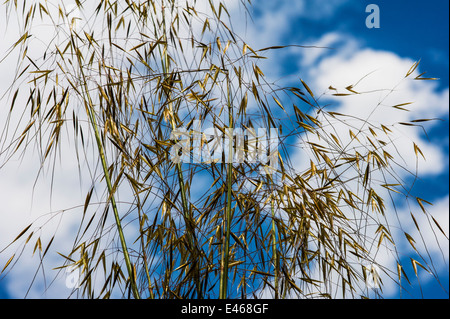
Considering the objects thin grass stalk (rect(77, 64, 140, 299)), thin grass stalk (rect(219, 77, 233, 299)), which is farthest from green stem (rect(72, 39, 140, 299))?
thin grass stalk (rect(219, 77, 233, 299))

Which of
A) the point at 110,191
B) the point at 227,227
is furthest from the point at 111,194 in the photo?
the point at 227,227

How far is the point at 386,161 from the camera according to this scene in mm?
2205

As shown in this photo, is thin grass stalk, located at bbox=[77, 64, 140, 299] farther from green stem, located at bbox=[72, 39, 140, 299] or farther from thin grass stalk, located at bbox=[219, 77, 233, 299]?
thin grass stalk, located at bbox=[219, 77, 233, 299]

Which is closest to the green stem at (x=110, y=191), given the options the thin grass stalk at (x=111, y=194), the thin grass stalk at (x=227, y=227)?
the thin grass stalk at (x=111, y=194)

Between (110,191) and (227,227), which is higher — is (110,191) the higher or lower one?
the higher one

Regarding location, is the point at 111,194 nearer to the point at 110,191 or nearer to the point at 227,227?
the point at 110,191

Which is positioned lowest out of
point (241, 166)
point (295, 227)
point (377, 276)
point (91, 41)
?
point (377, 276)

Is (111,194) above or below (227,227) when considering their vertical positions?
above

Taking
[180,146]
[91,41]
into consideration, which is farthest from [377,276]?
[91,41]

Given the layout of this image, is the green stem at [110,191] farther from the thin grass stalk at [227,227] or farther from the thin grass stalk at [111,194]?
the thin grass stalk at [227,227]
